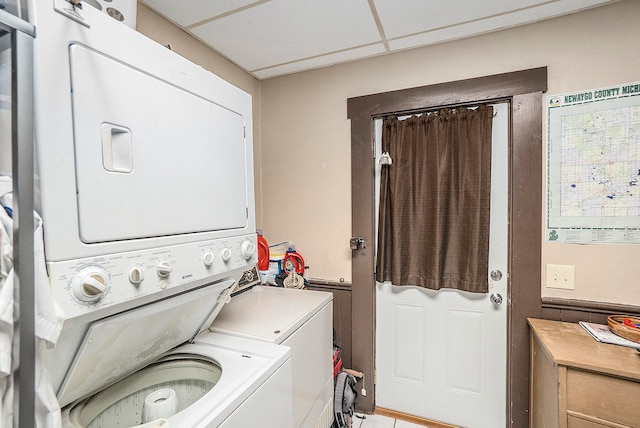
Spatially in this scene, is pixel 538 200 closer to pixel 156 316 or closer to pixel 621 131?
pixel 621 131

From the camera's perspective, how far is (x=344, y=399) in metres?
1.97

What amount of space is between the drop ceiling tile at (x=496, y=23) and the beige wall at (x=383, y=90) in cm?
5

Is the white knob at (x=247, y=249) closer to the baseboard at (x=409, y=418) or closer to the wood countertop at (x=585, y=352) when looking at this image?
the wood countertop at (x=585, y=352)

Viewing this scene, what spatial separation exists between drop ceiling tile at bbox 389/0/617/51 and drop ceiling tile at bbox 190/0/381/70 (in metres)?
0.23

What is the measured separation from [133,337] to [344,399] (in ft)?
5.13

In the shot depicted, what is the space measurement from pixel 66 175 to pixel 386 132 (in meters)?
1.76

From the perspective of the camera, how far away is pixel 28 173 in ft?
1.81

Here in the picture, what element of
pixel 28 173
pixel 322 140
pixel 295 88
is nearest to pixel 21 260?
pixel 28 173

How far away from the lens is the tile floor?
1997mm

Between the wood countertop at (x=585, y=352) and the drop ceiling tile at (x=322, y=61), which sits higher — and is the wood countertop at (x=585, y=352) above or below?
below

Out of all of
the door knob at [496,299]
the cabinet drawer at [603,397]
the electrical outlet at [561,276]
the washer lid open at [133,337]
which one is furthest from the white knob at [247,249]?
the electrical outlet at [561,276]

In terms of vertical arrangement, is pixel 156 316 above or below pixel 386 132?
below

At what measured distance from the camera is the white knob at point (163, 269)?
2.63 feet

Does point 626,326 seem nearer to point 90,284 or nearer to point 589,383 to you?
point 589,383
